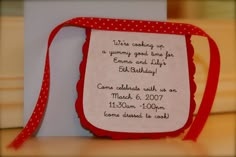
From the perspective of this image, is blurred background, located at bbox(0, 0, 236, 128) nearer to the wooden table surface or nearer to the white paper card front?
the wooden table surface

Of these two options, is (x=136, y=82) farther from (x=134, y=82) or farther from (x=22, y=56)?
(x=22, y=56)

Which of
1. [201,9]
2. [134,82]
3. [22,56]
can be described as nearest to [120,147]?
[134,82]

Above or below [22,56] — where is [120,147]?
below

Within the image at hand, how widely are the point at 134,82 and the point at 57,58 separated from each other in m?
0.12

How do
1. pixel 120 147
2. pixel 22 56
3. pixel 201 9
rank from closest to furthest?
pixel 120 147, pixel 22 56, pixel 201 9

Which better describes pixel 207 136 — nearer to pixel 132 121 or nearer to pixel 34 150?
pixel 132 121

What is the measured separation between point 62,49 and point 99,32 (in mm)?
63

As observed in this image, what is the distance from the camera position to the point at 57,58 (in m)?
0.57

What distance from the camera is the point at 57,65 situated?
566mm

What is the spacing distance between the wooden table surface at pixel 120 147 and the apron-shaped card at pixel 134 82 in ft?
0.06

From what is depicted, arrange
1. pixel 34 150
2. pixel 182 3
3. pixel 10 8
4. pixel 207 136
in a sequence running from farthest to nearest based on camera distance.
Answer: pixel 182 3 < pixel 10 8 < pixel 207 136 < pixel 34 150

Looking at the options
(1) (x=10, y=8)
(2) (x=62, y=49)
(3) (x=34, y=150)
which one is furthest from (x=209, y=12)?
(3) (x=34, y=150)

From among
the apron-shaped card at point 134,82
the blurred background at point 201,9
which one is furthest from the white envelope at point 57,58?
the blurred background at point 201,9

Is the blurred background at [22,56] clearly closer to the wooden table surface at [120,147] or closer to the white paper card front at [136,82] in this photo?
the wooden table surface at [120,147]
